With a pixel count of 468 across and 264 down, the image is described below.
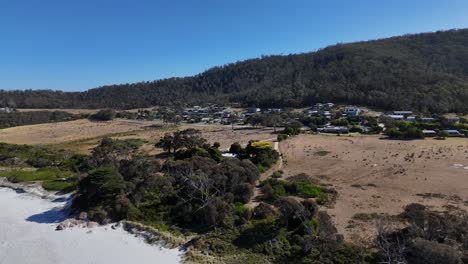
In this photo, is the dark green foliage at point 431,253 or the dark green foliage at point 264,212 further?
the dark green foliage at point 264,212

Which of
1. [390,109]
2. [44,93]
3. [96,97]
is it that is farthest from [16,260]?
[44,93]

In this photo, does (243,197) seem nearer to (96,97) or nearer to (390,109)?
(390,109)

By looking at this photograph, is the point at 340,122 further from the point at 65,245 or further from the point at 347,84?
the point at 65,245

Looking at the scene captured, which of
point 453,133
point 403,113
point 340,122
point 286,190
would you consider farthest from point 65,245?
point 403,113

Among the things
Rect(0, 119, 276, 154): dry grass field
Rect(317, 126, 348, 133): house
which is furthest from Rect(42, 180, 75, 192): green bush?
Rect(317, 126, 348, 133): house

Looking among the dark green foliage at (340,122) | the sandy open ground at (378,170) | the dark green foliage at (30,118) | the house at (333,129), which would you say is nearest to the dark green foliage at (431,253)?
the sandy open ground at (378,170)

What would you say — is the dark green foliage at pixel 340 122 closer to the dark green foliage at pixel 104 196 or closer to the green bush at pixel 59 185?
the dark green foliage at pixel 104 196

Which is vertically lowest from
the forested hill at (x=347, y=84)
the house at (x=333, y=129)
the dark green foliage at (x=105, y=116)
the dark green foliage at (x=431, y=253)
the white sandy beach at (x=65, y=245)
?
the white sandy beach at (x=65, y=245)
